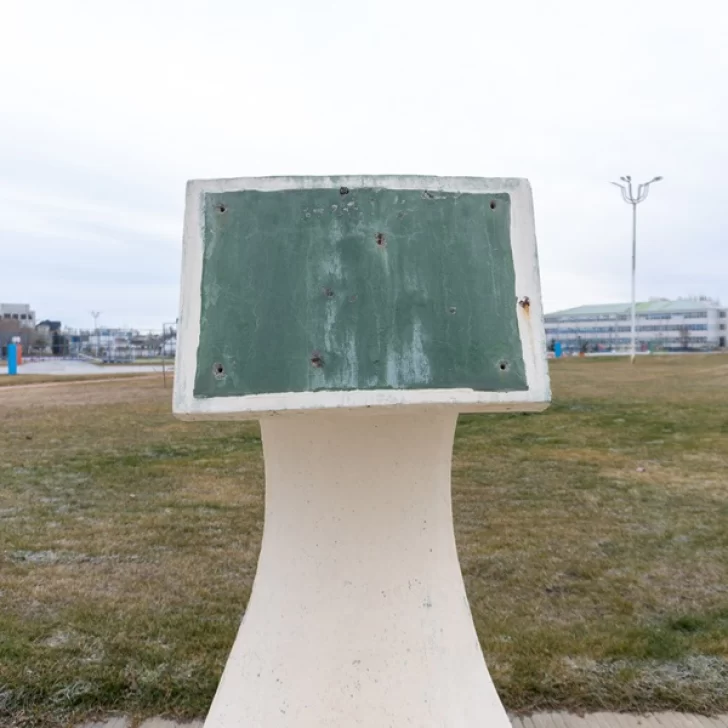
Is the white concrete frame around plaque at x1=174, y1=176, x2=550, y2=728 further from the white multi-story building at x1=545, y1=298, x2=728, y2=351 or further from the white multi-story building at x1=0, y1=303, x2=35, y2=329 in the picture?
the white multi-story building at x1=0, y1=303, x2=35, y2=329

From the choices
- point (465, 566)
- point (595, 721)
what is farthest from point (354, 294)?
point (465, 566)

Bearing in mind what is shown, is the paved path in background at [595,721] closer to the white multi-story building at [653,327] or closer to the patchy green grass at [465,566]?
the patchy green grass at [465,566]

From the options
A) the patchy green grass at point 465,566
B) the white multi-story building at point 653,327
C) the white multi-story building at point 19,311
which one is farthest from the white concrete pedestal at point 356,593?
the white multi-story building at point 19,311

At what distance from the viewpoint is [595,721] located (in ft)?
9.71

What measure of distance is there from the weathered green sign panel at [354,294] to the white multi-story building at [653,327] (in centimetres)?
7058

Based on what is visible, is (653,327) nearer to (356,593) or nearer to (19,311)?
(19,311)

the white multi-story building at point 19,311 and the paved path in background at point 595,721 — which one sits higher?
the white multi-story building at point 19,311

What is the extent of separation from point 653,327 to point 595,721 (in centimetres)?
8355

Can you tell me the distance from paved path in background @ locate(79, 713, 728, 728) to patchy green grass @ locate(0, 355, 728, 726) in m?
0.07

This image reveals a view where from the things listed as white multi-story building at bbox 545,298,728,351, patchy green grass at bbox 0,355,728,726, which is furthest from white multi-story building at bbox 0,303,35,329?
patchy green grass at bbox 0,355,728,726

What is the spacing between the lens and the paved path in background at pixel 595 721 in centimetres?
293

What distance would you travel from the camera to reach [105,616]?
395 cm

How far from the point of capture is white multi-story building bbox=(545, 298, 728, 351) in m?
76.7

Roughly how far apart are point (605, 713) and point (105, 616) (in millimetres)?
2394
